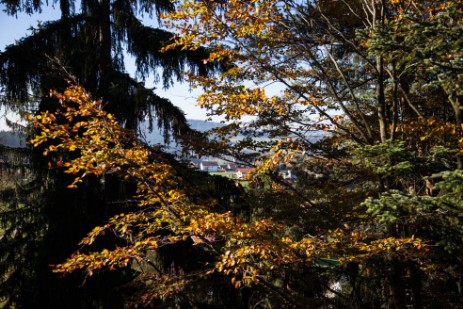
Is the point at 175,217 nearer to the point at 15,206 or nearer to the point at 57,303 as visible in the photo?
the point at 57,303

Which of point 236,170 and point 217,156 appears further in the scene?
point 236,170

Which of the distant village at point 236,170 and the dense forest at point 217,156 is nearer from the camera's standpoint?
the dense forest at point 217,156

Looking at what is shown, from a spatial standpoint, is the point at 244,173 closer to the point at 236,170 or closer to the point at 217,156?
the point at 217,156

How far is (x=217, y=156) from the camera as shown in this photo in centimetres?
618

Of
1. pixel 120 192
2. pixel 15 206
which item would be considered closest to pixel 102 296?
pixel 120 192

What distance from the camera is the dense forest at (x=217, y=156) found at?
4.96 meters

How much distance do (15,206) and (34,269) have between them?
5.79 feet

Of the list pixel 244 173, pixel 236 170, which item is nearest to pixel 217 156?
pixel 244 173

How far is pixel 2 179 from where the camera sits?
7.07 metres

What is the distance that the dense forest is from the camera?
496cm

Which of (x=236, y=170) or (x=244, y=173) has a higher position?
(x=244, y=173)

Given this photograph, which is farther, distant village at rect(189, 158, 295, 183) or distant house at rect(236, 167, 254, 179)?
distant village at rect(189, 158, 295, 183)

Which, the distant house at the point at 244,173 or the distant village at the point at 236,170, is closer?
the distant house at the point at 244,173

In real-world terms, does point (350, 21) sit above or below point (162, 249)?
above
